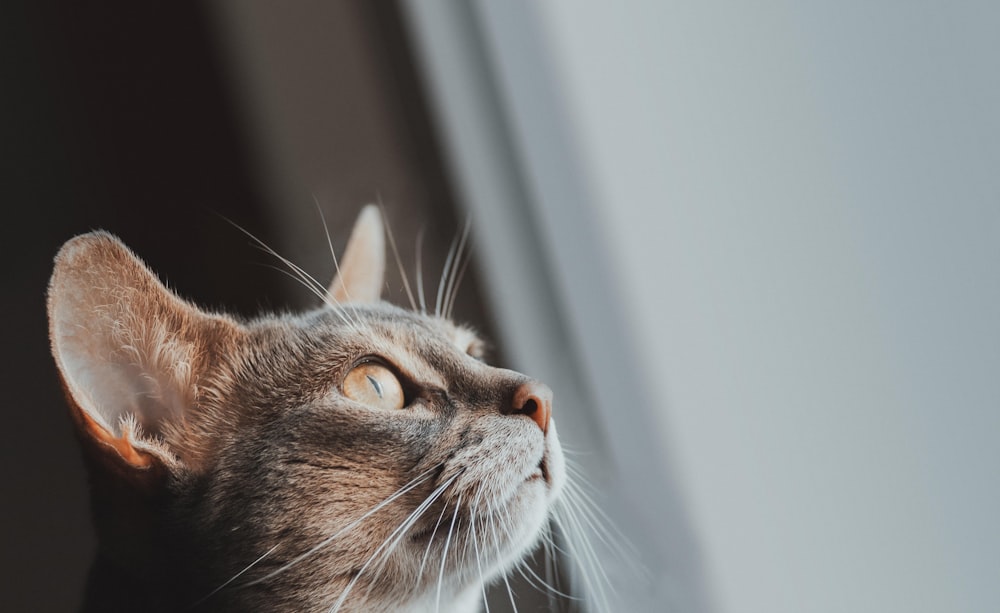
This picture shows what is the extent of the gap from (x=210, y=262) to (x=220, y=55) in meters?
0.19

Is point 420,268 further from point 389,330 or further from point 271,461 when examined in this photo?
point 271,461

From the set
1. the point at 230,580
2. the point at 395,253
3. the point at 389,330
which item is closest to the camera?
the point at 230,580

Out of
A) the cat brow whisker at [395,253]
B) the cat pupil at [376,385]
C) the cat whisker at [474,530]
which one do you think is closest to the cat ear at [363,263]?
the cat brow whisker at [395,253]

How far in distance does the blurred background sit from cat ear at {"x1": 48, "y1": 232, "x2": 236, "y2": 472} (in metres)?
0.02

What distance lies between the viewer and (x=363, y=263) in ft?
2.25

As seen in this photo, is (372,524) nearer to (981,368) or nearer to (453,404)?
(453,404)

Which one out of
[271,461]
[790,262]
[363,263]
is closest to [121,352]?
[271,461]

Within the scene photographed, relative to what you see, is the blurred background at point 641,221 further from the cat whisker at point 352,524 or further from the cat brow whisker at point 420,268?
the cat whisker at point 352,524

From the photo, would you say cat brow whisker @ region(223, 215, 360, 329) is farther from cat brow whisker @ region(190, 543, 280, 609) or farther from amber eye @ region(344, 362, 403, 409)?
cat brow whisker @ region(190, 543, 280, 609)

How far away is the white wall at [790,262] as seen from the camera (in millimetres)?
633

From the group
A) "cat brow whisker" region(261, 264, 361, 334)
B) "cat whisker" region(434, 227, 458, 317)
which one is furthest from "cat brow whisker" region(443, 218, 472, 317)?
"cat brow whisker" region(261, 264, 361, 334)

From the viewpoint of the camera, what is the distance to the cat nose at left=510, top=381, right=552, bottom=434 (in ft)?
1.87

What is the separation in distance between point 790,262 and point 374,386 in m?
0.40

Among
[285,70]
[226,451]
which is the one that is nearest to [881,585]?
[226,451]
